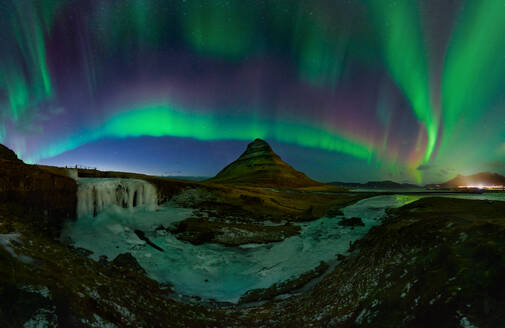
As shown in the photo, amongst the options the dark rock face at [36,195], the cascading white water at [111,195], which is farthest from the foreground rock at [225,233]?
the dark rock face at [36,195]

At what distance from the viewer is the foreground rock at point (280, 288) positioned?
14.0 m

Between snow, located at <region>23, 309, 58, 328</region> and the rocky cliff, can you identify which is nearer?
snow, located at <region>23, 309, 58, 328</region>

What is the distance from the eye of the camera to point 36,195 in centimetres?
1953

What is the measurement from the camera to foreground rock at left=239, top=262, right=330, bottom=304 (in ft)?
46.0

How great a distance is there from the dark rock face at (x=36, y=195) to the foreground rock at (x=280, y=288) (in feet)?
59.7

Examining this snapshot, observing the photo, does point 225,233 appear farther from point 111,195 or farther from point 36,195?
point 36,195

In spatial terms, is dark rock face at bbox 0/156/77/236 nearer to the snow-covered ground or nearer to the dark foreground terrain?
the snow-covered ground

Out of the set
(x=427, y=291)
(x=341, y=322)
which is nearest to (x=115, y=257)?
(x=341, y=322)

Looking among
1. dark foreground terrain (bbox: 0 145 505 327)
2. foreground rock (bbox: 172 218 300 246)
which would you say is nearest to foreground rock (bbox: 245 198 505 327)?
dark foreground terrain (bbox: 0 145 505 327)

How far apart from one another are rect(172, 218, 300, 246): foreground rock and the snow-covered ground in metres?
1.03

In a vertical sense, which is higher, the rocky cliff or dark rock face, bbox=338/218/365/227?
the rocky cliff

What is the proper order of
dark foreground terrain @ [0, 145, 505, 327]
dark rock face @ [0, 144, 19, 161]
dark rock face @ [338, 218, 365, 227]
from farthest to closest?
dark rock face @ [338, 218, 365, 227] < dark rock face @ [0, 144, 19, 161] < dark foreground terrain @ [0, 145, 505, 327]

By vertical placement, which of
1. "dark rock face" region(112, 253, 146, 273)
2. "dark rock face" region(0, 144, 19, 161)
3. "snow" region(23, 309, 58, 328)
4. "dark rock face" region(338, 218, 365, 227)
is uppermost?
"dark rock face" region(0, 144, 19, 161)

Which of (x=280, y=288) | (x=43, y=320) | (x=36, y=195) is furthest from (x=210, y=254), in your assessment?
(x=43, y=320)
